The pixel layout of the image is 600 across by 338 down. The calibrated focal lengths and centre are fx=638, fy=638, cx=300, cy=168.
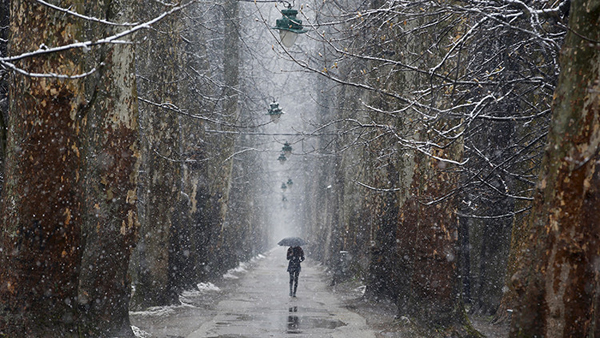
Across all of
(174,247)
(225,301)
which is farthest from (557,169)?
(225,301)

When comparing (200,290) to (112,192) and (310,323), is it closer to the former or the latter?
(310,323)

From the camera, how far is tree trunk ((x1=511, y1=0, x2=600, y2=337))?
17.3ft

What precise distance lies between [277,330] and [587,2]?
8.59 metres

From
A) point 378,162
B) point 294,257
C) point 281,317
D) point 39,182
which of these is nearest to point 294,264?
point 294,257

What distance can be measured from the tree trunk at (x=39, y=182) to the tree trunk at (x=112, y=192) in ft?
10.5

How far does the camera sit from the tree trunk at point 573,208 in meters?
5.29

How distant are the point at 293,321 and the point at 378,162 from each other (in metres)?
6.68

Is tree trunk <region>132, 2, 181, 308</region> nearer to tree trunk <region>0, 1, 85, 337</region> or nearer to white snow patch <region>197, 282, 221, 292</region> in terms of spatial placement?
white snow patch <region>197, 282, 221, 292</region>

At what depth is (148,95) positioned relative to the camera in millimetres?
14016

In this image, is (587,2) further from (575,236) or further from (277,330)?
(277,330)

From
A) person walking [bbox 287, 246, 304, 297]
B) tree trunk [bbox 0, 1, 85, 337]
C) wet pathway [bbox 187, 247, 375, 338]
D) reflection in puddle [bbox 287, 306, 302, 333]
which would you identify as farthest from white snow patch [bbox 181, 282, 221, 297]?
tree trunk [bbox 0, 1, 85, 337]

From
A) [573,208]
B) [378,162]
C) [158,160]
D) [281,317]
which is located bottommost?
[281,317]

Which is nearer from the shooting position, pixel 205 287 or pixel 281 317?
pixel 281 317

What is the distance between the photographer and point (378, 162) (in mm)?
18859
